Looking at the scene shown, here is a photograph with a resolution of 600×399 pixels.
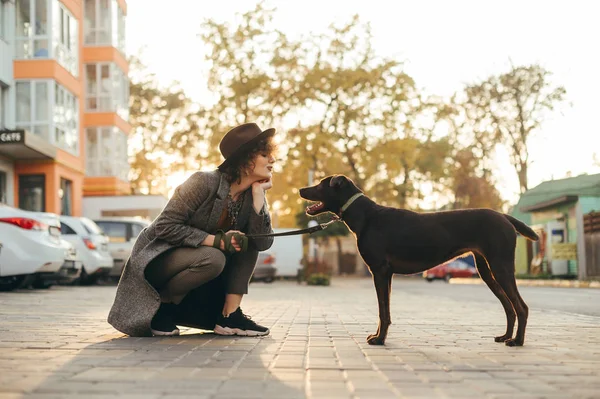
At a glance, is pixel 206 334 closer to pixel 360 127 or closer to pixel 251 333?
pixel 251 333

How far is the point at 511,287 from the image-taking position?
6.44 meters

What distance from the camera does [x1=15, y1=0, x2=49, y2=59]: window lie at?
31.5 metres

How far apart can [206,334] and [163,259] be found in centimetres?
85

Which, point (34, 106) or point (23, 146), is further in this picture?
point (34, 106)

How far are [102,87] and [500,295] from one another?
36.8 metres

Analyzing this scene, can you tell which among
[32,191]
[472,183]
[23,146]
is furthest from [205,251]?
[472,183]

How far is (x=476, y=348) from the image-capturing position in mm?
6172

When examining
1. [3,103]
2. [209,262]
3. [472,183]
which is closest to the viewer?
[209,262]

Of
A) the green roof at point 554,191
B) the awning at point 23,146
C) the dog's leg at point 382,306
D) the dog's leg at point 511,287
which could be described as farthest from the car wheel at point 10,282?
the green roof at point 554,191

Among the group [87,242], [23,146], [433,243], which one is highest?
[23,146]

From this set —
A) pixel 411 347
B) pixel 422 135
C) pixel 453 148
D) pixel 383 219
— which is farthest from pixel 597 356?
pixel 453 148

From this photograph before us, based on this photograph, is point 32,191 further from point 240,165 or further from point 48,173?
point 240,165

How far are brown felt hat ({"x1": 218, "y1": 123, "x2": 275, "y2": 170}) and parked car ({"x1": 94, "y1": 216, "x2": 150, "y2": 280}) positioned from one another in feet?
57.1

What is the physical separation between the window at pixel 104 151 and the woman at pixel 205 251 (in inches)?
1387
